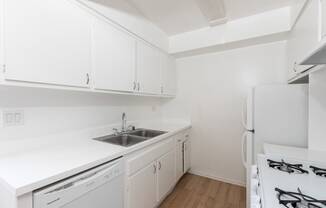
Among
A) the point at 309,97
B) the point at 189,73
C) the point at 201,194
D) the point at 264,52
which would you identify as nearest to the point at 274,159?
the point at 309,97

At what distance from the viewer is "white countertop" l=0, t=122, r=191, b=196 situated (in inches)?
31.3

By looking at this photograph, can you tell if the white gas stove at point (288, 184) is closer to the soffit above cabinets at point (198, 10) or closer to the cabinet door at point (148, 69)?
the cabinet door at point (148, 69)

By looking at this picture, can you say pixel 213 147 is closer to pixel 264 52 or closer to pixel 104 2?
pixel 264 52

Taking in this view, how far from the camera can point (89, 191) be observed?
100 cm

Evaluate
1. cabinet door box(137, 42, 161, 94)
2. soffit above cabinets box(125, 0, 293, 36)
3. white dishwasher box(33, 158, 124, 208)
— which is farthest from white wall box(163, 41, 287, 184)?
white dishwasher box(33, 158, 124, 208)

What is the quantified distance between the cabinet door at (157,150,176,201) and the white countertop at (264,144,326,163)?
3.55ft

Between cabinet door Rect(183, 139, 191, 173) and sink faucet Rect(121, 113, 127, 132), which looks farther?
cabinet door Rect(183, 139, 191, 173)

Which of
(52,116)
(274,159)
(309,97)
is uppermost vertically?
(309,97)

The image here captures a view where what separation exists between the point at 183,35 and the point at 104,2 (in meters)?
1.39

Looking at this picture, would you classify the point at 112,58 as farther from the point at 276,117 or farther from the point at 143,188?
the point at 276,117

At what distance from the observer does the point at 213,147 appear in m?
2.67

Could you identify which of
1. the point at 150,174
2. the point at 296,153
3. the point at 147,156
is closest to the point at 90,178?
the point at 147,156

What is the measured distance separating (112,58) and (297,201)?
1.71 metres

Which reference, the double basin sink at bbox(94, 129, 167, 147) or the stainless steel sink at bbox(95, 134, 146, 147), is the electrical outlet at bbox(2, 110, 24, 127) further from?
the stainless steel sink at bbox(95, 134, 146, 147)
